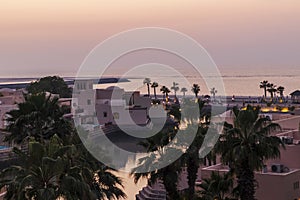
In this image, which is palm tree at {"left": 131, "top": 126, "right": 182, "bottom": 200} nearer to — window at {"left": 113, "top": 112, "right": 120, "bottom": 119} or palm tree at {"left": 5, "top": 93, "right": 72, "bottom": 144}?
palm tree at {"left": 5, "top": 93, "right": 72, "bottom": 144}

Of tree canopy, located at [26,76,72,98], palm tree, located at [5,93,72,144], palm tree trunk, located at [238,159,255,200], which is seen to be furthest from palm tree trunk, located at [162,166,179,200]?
tree canopy, located at [26,76,72,98]

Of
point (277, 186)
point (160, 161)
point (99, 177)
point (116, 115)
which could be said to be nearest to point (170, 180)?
point (160, 161)

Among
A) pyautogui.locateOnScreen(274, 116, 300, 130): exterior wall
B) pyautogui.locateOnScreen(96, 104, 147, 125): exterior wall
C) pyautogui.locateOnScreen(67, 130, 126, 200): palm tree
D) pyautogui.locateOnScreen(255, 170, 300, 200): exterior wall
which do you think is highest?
pyautogui.locateOnScreen(96, 104, 147, 125): exterior wall

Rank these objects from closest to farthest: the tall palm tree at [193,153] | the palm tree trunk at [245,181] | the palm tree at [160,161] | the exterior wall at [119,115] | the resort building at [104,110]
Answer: the palm tree trunk at [245,181] → the palm tree at [160,161] → the tall palm tree at [193,153] → the resort building at [104,110] → the exterior wall at [119,115]

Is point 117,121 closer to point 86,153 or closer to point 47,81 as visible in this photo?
point 47,81

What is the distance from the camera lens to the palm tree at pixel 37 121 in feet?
62.9

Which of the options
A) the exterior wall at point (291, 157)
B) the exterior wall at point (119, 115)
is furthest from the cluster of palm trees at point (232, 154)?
the exterior wall at point (119, 115)

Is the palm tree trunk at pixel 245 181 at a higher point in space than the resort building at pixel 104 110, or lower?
lower

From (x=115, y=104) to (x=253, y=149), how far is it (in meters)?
36.5

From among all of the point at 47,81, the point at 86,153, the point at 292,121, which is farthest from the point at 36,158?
the point at 47,81

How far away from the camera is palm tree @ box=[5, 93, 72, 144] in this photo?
19.2m

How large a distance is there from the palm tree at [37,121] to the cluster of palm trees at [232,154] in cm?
401

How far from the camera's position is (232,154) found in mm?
14891

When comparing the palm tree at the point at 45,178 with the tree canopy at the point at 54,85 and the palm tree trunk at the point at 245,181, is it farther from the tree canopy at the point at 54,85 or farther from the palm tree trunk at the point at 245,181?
the tree canopy at the point at 54,85
